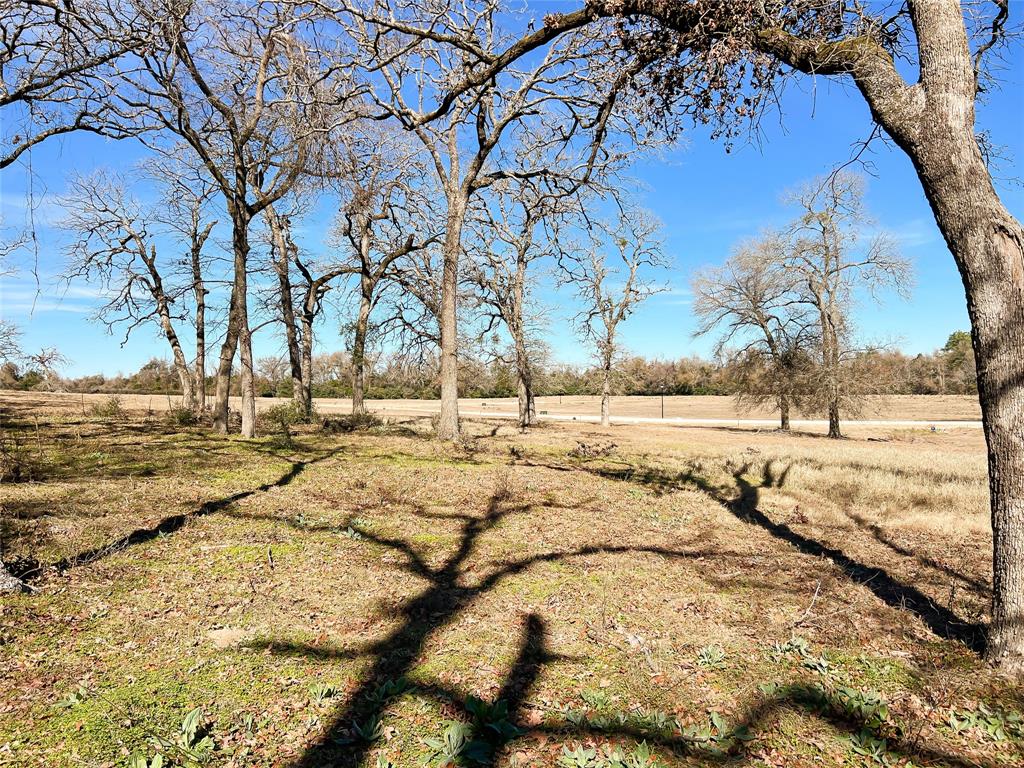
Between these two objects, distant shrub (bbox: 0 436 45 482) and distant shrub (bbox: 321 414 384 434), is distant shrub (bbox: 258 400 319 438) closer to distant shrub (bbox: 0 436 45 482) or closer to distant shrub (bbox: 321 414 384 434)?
distant shrub (bbox: 321 414 384 434)

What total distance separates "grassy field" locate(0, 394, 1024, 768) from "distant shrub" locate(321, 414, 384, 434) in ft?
26.1

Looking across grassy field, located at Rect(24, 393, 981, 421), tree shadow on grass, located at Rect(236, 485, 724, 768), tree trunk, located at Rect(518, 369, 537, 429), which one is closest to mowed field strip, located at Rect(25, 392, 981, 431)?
grassy field, located at Rect(24, 393, 981, 421)

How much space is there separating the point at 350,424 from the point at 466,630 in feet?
46.3

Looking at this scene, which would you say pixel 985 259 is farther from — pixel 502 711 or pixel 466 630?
pixel 466 630

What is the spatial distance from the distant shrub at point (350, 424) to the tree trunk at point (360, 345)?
1.96 ft

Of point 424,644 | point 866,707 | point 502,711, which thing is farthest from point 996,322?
point 424,644

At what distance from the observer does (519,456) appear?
12.8 meters

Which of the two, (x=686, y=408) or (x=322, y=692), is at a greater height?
(x=322, y=692)

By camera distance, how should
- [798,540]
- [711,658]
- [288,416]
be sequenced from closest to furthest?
[711,658], [798,540], [288,416]

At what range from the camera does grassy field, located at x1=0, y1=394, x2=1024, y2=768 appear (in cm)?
279

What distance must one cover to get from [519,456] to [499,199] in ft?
42.0

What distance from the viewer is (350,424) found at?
Answer: 17188 mm

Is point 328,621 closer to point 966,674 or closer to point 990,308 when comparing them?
point 966,674

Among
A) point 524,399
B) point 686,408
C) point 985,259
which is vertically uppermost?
point 985,259
